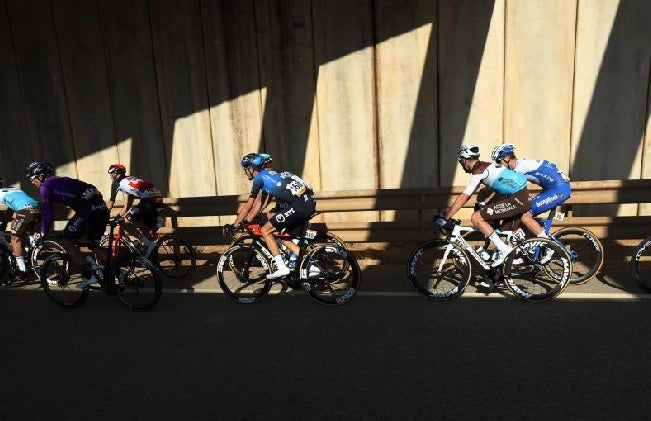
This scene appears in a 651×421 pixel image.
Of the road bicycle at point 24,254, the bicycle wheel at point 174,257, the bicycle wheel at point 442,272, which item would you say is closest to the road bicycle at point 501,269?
the bicycle wheel at point 442,272

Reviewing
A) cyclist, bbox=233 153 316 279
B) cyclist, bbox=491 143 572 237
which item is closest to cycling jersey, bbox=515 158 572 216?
cyclist, bbox=491 143 572 237

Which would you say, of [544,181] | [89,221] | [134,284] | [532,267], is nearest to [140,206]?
[89,221]

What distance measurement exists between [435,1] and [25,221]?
7.08m

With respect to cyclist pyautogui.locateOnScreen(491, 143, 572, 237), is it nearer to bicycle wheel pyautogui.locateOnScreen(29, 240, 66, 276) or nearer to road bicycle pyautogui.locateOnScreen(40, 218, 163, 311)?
road bicycle pyautogui.locateOnScreen(40, 218, 163, 311)

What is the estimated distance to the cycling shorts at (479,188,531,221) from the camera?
504 cm

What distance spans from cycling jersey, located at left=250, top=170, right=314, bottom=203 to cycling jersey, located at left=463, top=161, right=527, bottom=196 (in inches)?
78.8

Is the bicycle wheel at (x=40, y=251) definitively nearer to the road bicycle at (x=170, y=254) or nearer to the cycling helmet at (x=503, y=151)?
the road bicycle at (x=170, y=254)

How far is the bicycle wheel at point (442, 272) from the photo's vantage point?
4.97 m

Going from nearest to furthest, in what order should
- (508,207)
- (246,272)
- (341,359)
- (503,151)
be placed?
(341,359) → (508,207) → (503,151) → (246,272)

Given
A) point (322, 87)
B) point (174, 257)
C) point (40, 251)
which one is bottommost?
point (174, 257)

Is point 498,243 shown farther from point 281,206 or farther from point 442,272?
point 281,206

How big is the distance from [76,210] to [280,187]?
2.66 meters

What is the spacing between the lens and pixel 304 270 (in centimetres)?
516

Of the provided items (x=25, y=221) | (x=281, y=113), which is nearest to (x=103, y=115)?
(x=25, y=221)
